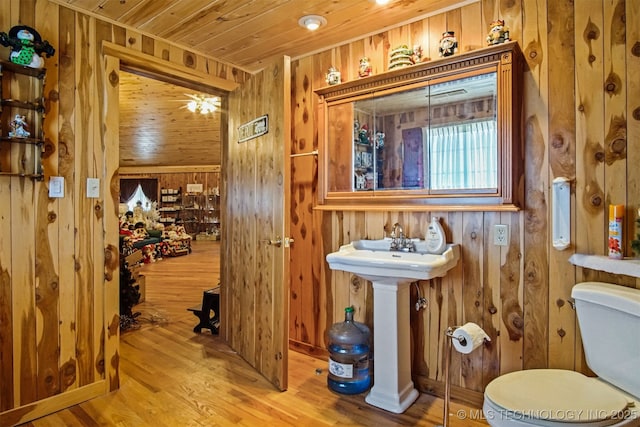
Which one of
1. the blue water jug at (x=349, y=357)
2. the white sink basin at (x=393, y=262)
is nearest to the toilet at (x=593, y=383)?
the white sink basin at (x=393, y=262)

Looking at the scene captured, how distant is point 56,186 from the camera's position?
2057 millimetres

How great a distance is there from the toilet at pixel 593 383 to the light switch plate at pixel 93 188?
2248 millimetres

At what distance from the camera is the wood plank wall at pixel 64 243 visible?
1.93 m

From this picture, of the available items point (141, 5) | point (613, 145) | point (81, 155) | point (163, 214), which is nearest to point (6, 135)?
point (81, 155)

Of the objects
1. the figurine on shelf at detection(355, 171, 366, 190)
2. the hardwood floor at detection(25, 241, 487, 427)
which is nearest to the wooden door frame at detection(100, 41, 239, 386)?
the hardwood floor at detection(25, 241, 487, 427)

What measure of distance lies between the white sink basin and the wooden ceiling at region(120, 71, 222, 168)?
5.15 ft

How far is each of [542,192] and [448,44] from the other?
931 mm

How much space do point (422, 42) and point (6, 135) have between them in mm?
2321

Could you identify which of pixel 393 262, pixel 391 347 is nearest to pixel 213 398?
pixel 391 347

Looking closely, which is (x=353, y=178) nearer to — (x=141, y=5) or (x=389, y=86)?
(x=389, y=86)

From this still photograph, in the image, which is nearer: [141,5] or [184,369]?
[141,5]

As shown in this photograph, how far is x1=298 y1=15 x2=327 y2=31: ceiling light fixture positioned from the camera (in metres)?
2.25

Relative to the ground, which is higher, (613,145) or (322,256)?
(613,145)

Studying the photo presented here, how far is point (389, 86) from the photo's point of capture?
2.29 m
